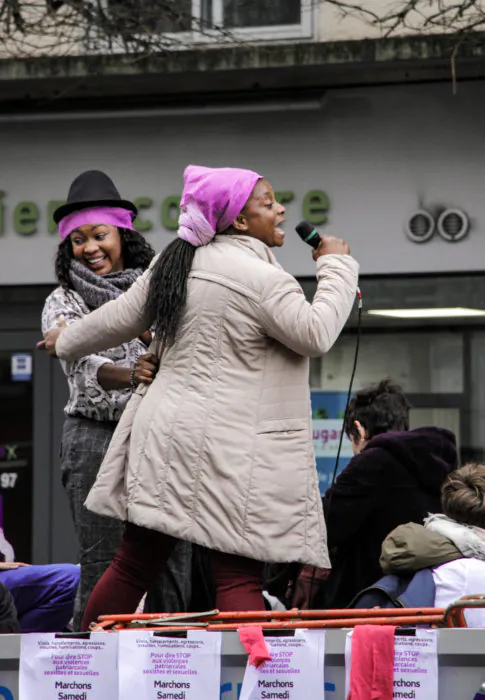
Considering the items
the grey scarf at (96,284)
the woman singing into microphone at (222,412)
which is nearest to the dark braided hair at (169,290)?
the woman singing into microphone at (222,412)

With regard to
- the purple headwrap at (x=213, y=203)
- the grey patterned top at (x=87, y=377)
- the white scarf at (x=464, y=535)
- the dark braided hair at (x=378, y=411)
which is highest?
the purple headwrap at (x=213, y=203)

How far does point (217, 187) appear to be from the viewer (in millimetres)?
4105

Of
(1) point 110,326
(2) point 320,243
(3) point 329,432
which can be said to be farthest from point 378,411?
(3) point 329,432

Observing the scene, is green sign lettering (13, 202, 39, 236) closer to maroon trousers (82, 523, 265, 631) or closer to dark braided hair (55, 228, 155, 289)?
dark braided hair (55, 228, 155, 289)

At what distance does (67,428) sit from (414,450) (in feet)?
4.99

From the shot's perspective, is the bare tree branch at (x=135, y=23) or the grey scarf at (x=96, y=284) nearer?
the grey scarf at (x=96, y=284)

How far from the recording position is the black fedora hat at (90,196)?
5.07m

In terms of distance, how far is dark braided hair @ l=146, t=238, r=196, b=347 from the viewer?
4.02 meters

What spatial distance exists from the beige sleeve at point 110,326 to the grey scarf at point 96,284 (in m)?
0.68

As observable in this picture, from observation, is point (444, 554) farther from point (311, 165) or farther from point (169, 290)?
point (311, 165)

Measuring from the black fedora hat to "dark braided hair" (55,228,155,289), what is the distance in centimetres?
11

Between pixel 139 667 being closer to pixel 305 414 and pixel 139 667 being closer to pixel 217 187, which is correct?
pixel 305 414

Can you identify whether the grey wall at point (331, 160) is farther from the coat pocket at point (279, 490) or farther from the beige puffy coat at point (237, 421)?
the coat pocket at point (279, 490)

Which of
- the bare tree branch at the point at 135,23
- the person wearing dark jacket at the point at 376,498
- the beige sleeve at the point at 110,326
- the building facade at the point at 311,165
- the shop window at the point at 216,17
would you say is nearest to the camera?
the beige sleeve at the point at 110,326
